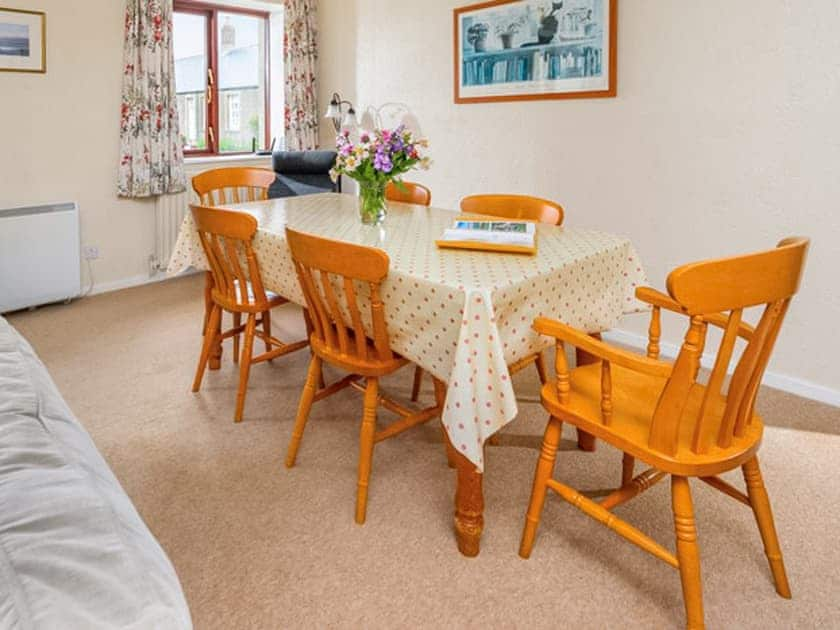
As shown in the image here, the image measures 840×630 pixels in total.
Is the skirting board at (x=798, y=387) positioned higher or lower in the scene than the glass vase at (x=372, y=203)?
lower

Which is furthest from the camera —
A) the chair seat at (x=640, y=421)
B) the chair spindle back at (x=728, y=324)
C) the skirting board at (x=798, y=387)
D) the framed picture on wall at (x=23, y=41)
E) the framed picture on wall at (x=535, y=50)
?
the framed picture on wall at (x=23, y=41)

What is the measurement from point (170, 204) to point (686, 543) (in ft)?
13.3

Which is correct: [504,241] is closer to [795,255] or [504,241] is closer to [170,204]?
[795,255]

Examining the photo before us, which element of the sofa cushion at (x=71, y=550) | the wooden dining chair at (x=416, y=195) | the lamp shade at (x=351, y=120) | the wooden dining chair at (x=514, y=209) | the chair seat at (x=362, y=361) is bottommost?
the chair seat at (x=362, y=361)

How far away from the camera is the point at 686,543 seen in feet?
4.58

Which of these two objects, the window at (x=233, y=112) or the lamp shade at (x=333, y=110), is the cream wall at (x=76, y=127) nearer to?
the window at (x=233, y=112)

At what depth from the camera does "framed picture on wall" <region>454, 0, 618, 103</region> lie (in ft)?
10.3

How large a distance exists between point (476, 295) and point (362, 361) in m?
0.51

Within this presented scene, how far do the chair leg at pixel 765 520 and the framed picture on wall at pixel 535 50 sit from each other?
2.19 m

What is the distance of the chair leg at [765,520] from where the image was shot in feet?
5.02

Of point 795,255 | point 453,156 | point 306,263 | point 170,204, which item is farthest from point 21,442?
point 170,204

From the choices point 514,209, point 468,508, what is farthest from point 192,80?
point 468,508

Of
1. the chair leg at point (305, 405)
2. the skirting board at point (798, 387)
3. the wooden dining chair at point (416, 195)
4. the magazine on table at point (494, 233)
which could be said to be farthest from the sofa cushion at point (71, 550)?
the skirting board at point (798, 387)

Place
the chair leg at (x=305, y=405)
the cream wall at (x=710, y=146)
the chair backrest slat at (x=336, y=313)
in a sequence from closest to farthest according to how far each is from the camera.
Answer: the chair backrest slat at (x=336, y=313)
the chair leg at (x=305, y=405)
the cream wall at (x=710, y=146)
